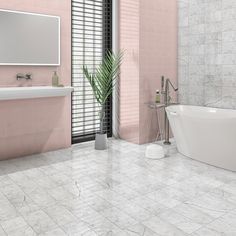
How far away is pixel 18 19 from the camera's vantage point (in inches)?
148

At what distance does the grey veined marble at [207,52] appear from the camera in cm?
436

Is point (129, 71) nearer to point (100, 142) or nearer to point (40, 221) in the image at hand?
point (100, 142)

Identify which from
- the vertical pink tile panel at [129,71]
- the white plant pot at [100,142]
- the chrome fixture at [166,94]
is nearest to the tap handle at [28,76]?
the white plant pot at [100,142]

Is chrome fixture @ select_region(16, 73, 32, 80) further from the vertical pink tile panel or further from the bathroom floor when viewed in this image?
the vertical pink tile panel

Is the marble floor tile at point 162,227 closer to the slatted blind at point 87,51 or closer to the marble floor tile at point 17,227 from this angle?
the marble floor tile at point 17,227

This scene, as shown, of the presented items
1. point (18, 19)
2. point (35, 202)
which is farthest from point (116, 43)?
point (35, 202)

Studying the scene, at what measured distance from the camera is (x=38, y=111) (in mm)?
4117

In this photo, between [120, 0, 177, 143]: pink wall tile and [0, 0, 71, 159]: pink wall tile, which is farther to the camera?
[120, 0, 177, 143]: pink wall tile

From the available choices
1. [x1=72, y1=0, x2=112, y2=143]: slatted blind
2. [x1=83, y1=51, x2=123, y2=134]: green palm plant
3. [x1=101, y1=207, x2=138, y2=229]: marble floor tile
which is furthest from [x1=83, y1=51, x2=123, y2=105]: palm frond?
[x1=101, y1=207, x2=138, y2=229]: marble floor tile

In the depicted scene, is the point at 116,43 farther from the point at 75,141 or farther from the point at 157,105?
the point at 75,141

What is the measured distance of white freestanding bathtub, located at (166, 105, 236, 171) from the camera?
3.35m

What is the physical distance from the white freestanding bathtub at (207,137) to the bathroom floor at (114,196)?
0.38 feet

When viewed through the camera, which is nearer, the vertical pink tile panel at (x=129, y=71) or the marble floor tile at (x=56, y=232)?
the marble floor tile at (x=56, y=232)

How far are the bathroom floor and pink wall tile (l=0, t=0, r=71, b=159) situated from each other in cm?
21
